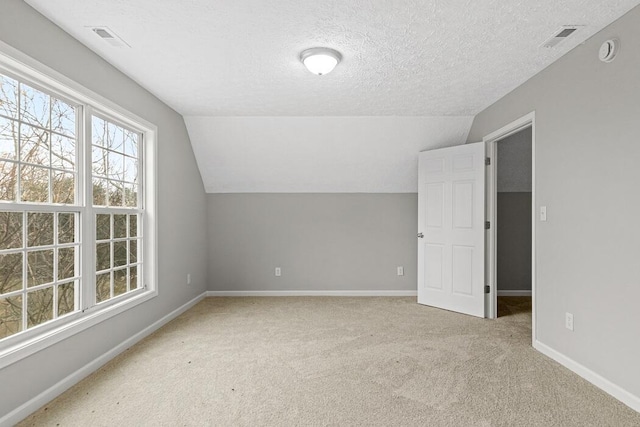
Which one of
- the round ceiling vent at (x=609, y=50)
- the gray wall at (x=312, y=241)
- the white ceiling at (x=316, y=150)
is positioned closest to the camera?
the round ceiling vent at (x=609, y=50)

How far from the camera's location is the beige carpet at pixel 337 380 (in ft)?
6.52

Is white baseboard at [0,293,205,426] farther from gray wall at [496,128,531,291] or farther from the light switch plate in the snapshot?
gray wall at [496,128,531,291]

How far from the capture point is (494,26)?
7.30ft

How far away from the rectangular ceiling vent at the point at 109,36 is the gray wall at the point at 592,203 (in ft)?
10.6

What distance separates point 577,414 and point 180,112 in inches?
175

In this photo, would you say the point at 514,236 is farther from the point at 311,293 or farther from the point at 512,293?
the point at 311,293

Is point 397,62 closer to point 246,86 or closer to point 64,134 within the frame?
point 246,86

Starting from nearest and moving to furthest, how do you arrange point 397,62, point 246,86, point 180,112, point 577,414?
point 577,414, point 397,62, point 246,86, point 180,112

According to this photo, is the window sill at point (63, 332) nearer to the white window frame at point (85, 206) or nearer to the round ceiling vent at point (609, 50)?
the white window frame at point (85, 206)

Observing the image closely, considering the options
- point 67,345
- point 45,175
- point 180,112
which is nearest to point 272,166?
point 180,112

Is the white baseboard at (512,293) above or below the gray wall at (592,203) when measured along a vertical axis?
below

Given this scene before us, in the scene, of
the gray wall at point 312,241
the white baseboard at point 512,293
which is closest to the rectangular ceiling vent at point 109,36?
the gray wall at point 312,241

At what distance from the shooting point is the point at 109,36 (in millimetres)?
2342

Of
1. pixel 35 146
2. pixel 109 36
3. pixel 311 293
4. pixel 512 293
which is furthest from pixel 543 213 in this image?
pixel 35 146
